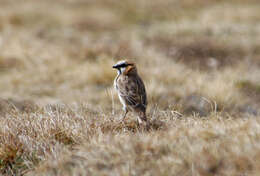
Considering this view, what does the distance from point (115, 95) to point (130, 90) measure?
2.57 m

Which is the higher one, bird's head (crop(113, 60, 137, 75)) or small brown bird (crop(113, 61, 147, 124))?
bird's head (crop(113, 60, 137, 75))

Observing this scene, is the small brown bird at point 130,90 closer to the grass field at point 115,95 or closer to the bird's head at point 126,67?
the bird's head at point 126,67

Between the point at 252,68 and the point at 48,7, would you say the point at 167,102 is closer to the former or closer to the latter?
the point at 252,68

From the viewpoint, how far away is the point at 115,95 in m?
7.60

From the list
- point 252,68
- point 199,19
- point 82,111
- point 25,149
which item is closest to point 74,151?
point 25,149

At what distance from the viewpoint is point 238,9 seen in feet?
54.5

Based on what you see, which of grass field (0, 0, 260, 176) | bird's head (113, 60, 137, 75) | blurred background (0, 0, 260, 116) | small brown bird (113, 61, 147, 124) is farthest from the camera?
blurred background (0, 0, 260, 116)

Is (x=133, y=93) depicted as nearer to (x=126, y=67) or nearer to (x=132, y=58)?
(x=126, y=67)

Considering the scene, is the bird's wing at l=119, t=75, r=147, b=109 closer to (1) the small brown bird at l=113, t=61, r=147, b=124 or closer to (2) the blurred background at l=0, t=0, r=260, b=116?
(1) the small brown bird at l=113, t=61, r=147, b=124

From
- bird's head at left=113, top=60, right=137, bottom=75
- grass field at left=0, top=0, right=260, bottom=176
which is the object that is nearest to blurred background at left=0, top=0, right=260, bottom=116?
grass field at left=0, top=0, right=260, bottom=176

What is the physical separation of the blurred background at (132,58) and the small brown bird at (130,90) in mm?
159

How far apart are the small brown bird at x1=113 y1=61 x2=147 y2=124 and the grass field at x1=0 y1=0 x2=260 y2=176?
122 mm

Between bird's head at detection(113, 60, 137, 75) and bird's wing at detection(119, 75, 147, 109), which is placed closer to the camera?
bird's wing at detection(119, 75, 147, 109)

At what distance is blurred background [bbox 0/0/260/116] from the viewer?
24.8ft
